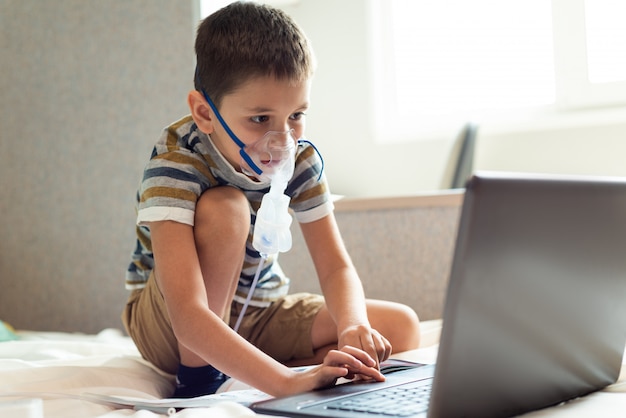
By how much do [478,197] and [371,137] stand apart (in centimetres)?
172

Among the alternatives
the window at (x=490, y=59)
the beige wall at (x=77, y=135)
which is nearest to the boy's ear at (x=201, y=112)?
the beige wall at (x=77, y=135)

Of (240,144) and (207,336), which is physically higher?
(240,144)

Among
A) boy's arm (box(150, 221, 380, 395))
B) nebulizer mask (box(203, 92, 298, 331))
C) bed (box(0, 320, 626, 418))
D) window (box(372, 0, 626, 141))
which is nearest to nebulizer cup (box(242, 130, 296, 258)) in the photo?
nebulizer mask (box(203, 92, 298, 331))

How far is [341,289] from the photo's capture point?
3.74 feet

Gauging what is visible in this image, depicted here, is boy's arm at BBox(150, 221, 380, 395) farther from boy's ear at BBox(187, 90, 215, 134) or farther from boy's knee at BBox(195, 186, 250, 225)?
boy's ear at BBox(187, 90, 215, 134)

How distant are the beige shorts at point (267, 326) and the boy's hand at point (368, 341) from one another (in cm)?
33

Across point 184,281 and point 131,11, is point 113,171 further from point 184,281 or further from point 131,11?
point 184,281

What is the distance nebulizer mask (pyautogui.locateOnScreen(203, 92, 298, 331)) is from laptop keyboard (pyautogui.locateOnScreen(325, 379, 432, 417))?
0.37 m

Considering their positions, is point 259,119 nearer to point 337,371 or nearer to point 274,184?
point 274,184

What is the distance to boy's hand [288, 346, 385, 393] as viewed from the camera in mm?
800

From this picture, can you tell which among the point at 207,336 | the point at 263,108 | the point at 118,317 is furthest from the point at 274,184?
the point at 118,317

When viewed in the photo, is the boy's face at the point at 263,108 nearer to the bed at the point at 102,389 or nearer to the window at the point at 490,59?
the bed at the point at 102,389

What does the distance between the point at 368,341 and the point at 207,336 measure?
21 centimetres

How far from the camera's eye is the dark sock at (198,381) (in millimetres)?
1092
